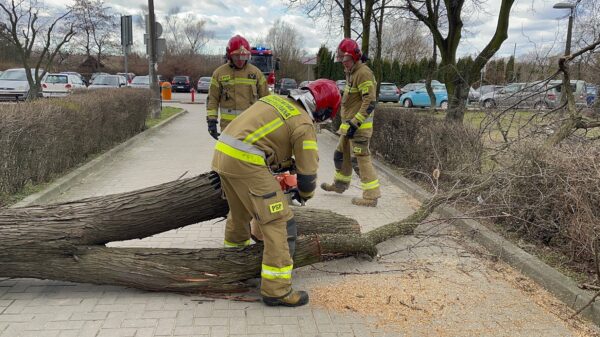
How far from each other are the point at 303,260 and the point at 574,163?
2.39m

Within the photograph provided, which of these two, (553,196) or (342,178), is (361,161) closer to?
(342,178)

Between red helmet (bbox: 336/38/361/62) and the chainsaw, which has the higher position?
red helmet (bbox: 336/38/361/62)

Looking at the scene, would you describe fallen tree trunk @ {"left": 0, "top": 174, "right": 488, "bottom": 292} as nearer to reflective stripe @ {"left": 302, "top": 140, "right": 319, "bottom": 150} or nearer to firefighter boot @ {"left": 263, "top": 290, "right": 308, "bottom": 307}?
firefighter boot @ {"left": 263, "top": 290, "right": 308, "bottom": 307}

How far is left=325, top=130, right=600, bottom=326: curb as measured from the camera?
3.21 m

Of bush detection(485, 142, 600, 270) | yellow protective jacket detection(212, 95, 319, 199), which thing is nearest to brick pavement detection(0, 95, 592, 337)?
bush detection(485, 142, 600, 270)

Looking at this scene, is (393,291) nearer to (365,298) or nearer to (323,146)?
(365,298)

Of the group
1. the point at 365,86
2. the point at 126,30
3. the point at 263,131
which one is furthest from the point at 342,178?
the point at 126,30

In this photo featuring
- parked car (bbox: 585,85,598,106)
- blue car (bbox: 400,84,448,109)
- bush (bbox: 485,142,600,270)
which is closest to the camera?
bush (bbox: 485,142,600,270)

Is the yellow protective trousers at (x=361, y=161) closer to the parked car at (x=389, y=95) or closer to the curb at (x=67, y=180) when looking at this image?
the curb at (x=67, y=180)

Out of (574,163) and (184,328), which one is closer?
(184,328)

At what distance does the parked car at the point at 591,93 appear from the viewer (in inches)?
218

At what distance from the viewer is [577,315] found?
3.18 meters

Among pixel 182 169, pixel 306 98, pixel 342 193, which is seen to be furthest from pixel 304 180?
pixel 182 169

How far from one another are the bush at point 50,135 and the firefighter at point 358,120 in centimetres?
370
